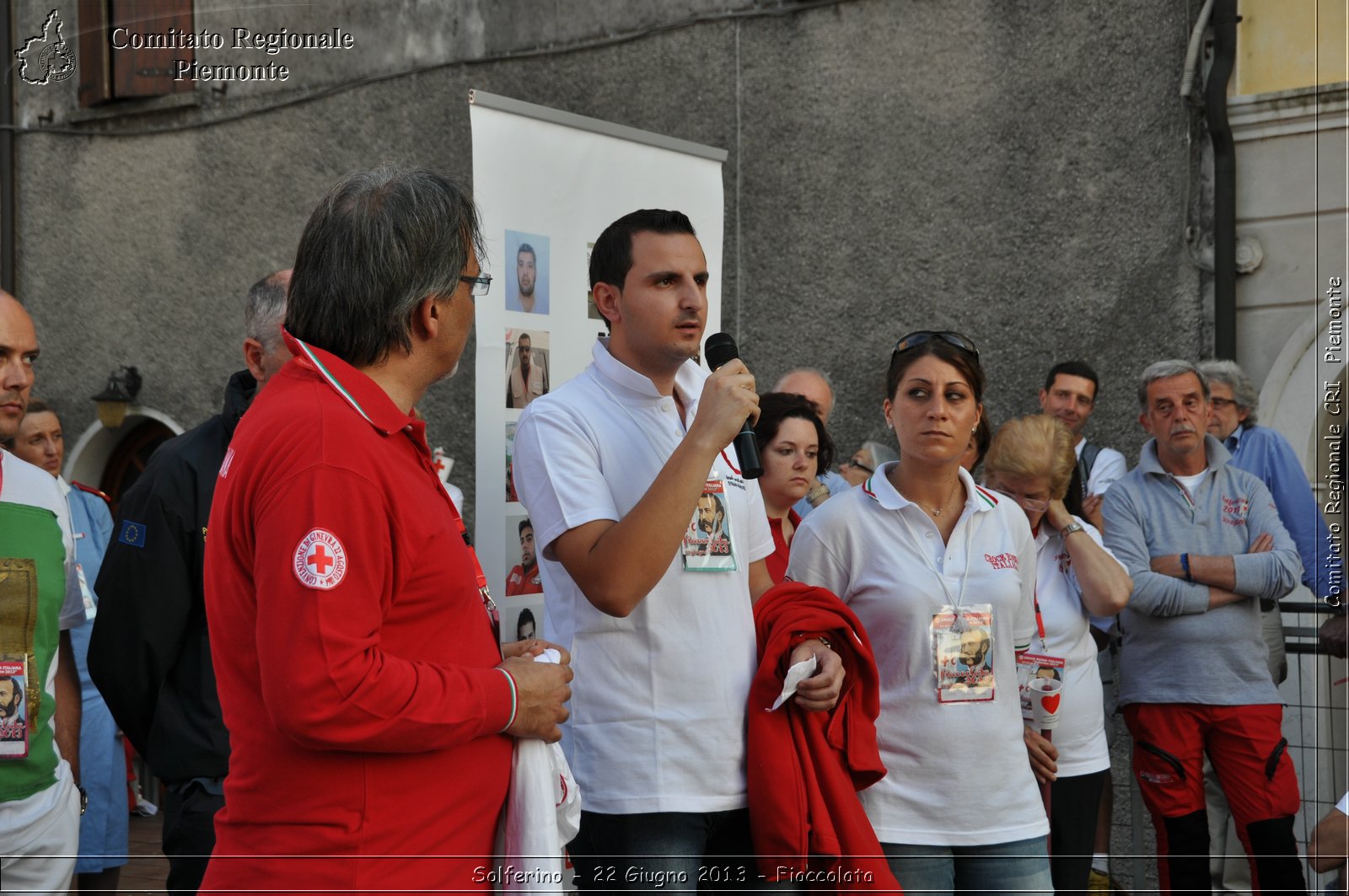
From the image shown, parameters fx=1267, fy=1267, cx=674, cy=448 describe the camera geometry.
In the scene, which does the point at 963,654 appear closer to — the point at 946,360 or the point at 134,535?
the point at 946,360

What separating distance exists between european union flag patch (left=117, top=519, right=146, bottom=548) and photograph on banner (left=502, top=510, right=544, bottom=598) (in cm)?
134

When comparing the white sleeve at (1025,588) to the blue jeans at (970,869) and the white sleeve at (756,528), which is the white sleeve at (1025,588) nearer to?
the blue jeans at (970,869)

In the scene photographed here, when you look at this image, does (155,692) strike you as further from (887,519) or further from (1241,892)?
(1241,892)

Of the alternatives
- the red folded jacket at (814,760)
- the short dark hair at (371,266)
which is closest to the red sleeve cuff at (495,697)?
the short dark hair at (371,266)

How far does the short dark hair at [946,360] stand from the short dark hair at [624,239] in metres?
0.85

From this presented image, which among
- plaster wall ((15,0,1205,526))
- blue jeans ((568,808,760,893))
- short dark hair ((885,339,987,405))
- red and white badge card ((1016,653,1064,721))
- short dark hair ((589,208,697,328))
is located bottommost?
blue jeans ((568,808,760,893))

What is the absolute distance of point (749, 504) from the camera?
310cm

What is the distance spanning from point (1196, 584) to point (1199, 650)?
A: 0.25 meters

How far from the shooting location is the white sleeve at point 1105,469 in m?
6.20

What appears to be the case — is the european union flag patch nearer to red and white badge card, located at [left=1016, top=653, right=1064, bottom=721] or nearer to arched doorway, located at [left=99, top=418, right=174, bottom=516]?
red and white badge card, located at [left=1016, top=653, right=1064, bottom=721]

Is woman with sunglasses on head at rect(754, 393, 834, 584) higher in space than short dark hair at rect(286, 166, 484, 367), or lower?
lower

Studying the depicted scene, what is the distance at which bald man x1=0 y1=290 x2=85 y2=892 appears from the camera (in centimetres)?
316

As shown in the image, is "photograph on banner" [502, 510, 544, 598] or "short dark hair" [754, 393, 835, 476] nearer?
"photograph on banner" [502, 510, 544, 598]

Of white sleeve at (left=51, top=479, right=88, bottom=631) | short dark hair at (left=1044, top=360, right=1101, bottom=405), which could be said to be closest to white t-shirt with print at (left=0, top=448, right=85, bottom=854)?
white sleeve at (left=51, top=479, right=88, bottom=631)
